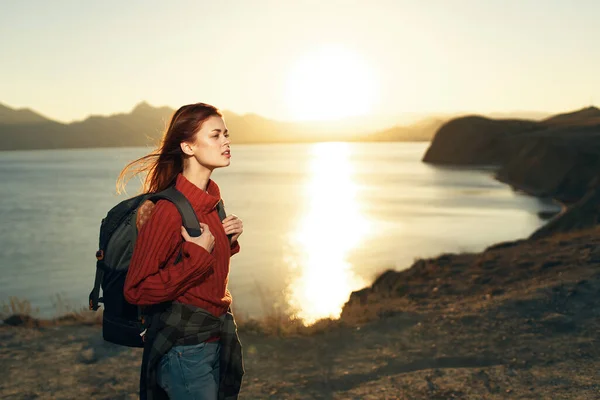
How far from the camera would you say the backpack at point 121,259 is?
2.68 m

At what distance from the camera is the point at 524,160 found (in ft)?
196

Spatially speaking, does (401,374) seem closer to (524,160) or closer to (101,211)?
(101,211)

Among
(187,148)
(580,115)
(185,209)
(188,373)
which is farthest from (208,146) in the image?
(580,115)

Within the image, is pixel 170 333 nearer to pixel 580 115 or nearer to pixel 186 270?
pixel 186 270

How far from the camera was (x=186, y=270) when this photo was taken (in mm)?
2658

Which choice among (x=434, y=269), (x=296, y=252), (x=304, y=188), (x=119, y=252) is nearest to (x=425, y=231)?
(x=296, y=252)

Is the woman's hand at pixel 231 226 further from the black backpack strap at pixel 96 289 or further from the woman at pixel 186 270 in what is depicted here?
the black backpack strap at pixel 96 289

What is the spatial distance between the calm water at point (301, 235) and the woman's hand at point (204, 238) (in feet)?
27.1

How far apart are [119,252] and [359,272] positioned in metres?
20.6

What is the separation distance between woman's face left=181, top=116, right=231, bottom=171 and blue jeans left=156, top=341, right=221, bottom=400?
0.88m

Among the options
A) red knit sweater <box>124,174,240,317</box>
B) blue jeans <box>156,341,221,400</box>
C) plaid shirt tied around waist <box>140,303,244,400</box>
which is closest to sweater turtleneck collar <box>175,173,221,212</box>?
red knit sweater <box>124,174,240,317</box>

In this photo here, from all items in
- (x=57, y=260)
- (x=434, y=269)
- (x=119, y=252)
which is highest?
(x=119, y=252)

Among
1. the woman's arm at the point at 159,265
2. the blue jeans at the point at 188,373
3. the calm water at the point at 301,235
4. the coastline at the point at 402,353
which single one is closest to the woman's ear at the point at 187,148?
the woman's arm at the point at 159,265

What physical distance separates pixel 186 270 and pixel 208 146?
619 mm
